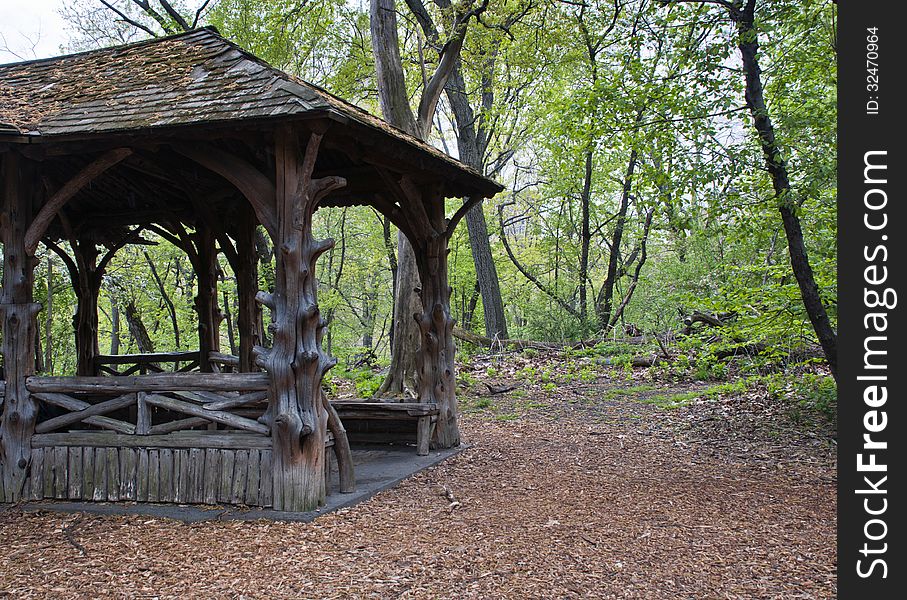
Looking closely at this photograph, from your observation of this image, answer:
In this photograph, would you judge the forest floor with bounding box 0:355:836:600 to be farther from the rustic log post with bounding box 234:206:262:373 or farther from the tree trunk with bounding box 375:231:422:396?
the rustic log post with bounding box 234:206:262:373

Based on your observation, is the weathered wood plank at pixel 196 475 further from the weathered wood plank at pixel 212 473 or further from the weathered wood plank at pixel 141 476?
the weathered wood plank at pixel 141 476

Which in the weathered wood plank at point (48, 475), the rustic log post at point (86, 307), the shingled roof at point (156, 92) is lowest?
the weathered wood plank at point (48, 475)

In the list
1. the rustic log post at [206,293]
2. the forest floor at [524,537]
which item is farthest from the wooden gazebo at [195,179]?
the rustic log post at [206,293]

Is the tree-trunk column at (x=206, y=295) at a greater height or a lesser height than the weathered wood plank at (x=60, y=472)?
greater

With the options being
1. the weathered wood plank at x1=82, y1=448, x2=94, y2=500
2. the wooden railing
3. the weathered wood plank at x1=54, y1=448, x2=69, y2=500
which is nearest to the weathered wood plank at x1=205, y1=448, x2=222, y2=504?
the wooden railing

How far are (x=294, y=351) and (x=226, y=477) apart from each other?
1.29 m

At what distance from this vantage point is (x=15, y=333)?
21.8 feet

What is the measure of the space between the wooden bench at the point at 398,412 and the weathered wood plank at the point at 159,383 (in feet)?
7.12

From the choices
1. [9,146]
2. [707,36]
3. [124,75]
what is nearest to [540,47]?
[707,36]

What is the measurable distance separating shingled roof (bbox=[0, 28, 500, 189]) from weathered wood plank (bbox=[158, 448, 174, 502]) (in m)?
2.85

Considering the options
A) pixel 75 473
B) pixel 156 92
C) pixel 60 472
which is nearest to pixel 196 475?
pixel 75 473

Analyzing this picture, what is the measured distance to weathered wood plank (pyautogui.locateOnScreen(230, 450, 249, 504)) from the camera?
603cm

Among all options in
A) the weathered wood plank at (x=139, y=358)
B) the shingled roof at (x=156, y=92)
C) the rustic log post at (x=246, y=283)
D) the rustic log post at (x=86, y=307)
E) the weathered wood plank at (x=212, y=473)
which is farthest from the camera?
the weathered wood plank at (x=139, y=358)

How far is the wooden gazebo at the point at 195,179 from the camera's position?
5.88 m
